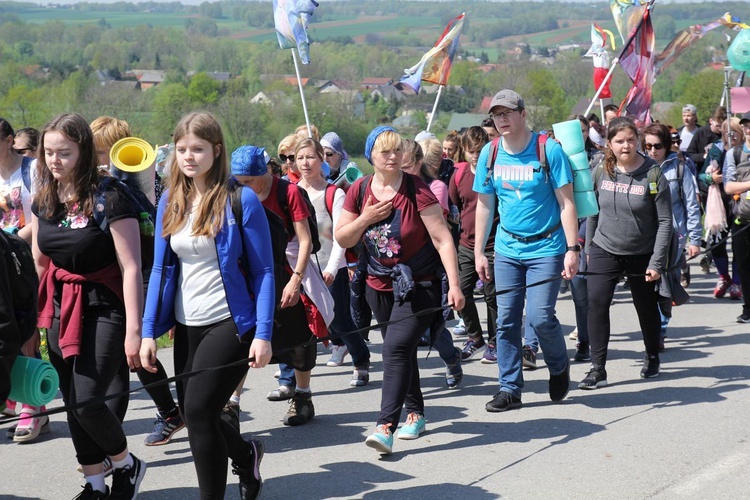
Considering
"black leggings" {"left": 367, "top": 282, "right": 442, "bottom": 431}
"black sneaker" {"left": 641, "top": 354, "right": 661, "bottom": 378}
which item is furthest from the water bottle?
"black sneaker" {"left": 641, "top": 354, "right": 661, "bottom": 378}

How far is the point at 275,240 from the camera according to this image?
460 centimetres

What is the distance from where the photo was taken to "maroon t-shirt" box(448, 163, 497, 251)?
747cm

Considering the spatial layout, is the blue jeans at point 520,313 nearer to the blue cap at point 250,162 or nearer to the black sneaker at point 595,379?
the black sneaker at point 595,379

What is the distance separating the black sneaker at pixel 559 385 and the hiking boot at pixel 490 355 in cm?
119

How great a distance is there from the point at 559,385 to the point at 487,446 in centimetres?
99

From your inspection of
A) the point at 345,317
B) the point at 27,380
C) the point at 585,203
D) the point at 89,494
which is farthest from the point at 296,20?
the point at 27,380

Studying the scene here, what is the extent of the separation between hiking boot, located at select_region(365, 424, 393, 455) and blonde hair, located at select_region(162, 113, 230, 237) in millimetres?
1646

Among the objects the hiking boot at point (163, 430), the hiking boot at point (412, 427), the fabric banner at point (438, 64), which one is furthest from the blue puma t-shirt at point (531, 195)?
the fabric banner at point (438, 64)

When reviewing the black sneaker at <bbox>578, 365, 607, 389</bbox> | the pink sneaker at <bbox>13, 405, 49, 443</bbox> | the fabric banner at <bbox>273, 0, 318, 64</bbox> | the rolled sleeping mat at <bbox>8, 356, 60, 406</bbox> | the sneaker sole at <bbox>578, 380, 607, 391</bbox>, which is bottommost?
the sneaker sole at <bbox>578, 380, 607, 391</bbox>

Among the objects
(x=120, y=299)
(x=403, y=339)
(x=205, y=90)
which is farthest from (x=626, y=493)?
(x=205, y=90)

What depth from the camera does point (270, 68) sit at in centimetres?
11275

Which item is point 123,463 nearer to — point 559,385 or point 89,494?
point 89,494

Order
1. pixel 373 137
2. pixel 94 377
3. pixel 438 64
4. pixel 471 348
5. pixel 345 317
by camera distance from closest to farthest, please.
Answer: pixel 94 377 < pixel 373 137 < pixel 345 317 < pixel 471 348 < pixel 438 64

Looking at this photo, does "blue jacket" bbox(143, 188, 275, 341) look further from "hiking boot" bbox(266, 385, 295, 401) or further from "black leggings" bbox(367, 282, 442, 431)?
"hiking boot" bbox(266, 385, 295, 401)
